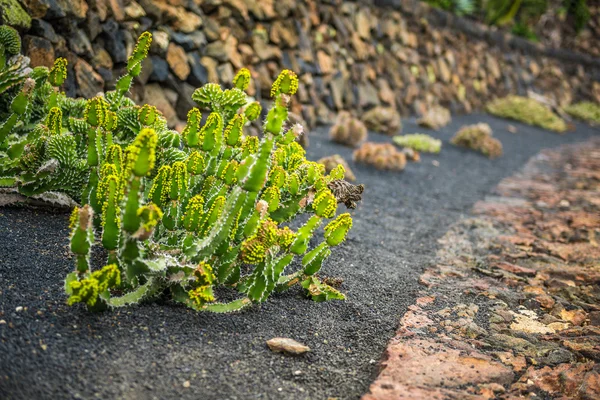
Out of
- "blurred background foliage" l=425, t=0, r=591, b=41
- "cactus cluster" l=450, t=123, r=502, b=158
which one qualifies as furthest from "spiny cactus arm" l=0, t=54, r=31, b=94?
"blurred background foliage" l=425, t=0, r=591, b=41

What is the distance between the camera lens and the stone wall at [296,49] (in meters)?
4.27

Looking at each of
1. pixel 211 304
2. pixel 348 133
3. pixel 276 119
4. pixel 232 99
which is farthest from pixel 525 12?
pixel 211 304

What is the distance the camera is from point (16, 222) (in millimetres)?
2818

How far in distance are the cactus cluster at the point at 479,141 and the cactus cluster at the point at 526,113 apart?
4.89m

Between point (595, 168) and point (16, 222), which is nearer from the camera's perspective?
point (16, 222)

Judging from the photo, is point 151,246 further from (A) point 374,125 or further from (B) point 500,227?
(A) point 374,125

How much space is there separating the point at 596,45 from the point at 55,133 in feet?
74.2

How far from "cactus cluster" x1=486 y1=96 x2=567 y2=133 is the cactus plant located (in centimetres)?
1151

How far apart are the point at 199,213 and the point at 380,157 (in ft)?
13.8

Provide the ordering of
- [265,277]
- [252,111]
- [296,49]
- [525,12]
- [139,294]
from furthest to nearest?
[525,12] → [296,49] → [252,111] → [265,277] → [139,294]

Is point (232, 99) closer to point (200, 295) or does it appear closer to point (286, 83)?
point (286, 83)

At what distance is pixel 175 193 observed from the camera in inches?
97.0

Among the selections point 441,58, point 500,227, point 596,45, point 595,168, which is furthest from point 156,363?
point 596,45

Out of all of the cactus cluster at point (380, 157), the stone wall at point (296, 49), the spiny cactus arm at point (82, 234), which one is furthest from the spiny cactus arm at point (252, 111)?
the cactus cluster at point (380, 157)
